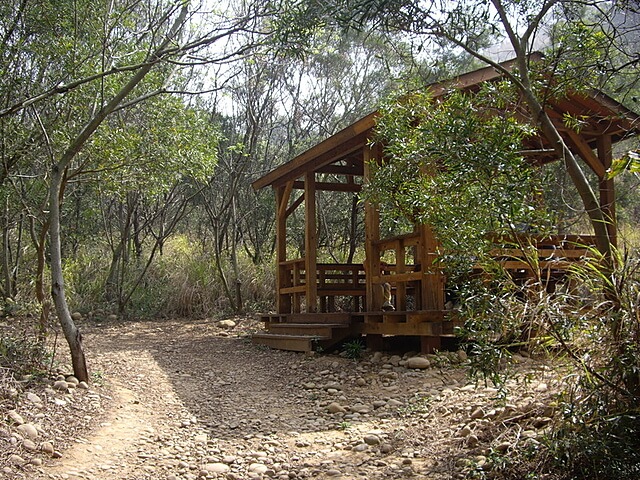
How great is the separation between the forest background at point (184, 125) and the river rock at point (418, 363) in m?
2.24

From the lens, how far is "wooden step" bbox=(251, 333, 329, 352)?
8.55 m

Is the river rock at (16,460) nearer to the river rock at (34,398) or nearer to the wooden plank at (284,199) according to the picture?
the river rock at (34,398)

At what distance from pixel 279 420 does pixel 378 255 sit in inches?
125

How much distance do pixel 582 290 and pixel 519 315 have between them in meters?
0.53

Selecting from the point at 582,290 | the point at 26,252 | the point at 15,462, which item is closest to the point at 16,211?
the point at 26,252

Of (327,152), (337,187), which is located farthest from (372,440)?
(337,187)

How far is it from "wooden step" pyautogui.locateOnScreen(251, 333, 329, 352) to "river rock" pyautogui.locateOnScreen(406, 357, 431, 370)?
1.69 metres

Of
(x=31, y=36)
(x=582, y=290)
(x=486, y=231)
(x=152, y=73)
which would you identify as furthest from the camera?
(x=152, y=73)

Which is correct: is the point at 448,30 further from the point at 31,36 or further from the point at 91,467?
the point at 31,36

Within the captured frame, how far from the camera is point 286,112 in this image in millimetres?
16406

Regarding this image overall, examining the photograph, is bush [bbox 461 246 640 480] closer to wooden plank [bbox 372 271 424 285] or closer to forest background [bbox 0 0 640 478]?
forest background [bbox 0 0 640 478]

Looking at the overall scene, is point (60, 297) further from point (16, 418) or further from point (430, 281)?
point (430, 281)

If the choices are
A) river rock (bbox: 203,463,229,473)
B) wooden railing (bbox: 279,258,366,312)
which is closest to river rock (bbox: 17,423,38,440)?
river rock (bbox: 203,463,229,473)

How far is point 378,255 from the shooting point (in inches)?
326
